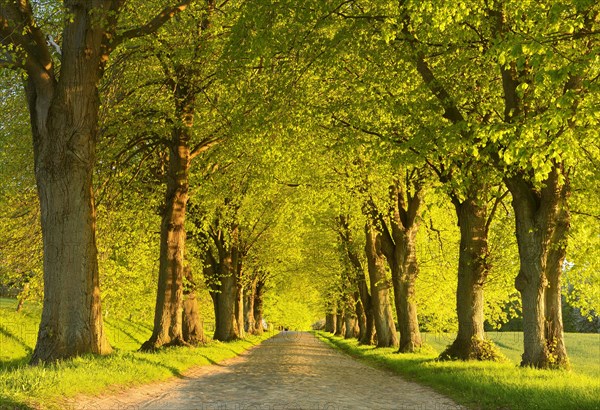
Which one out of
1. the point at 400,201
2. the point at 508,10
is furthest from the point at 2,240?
the point at 508,10

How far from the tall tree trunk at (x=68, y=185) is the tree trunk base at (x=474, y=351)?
10983 mm

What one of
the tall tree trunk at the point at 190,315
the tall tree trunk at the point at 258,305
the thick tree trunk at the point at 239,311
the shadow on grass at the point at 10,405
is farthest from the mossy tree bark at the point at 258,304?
the shadow on grass at the point at 10,405

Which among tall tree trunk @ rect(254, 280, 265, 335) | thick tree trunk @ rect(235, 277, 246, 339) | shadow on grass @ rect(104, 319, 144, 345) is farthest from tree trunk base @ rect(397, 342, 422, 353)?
tall tree trunk @ rect(254, 280, 265, 335)

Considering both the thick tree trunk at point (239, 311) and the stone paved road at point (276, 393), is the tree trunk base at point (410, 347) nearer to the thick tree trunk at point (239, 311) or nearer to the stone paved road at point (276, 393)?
the stone paved road at point (276, 393)

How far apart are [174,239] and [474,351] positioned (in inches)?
431

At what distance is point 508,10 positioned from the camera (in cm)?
1360

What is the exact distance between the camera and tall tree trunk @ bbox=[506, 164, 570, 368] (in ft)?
47.5

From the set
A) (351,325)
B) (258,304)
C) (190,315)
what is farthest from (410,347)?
(258,304)

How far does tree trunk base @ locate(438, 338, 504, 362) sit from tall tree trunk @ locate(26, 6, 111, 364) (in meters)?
11.0

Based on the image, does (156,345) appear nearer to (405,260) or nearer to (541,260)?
(405,260)

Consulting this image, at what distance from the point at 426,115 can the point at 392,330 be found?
17.5 m

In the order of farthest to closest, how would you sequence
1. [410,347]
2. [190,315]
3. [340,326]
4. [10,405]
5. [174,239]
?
[340,326] → [190,315] → [410,347] → [174,239] → [10,405]

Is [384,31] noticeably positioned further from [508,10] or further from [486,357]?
[486,357]

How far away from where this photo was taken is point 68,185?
13.1 metres
